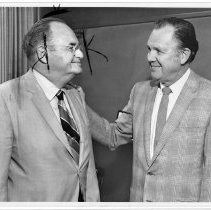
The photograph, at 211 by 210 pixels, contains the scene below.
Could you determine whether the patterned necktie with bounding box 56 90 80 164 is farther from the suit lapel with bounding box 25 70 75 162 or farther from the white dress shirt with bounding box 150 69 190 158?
the white dress shirt with bounding box 150 69 190 158

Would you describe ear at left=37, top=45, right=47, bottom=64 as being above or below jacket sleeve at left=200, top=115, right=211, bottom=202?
above

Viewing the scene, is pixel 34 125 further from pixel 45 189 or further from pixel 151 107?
pixel 151 107

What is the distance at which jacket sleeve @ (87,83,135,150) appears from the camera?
159cm

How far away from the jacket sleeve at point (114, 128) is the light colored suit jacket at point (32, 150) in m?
0.32

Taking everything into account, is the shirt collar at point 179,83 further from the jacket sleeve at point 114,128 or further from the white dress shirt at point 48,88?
the white dress shirt at point 48,88

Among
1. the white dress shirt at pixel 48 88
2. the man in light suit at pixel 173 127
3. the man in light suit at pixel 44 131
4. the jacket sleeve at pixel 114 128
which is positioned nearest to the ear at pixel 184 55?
the man in light suit at pixel 173 127

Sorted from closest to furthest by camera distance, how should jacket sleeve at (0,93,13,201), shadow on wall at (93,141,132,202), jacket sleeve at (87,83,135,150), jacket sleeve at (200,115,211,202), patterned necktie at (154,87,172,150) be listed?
jacket sleeve at (0,93,13,201)
jacket sleeve at (200,115,211,202)
patterned necktie at (154,87,172,150)
jacket sleeve at (87,83,135,150)
shadow on wall at (93,141,132,202)

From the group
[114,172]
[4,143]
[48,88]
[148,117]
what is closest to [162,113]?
[148,117]

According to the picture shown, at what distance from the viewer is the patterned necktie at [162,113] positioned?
4.60ft

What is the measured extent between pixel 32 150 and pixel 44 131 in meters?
0.08

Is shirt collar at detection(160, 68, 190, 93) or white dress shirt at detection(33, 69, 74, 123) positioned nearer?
white dress shirt at detection(33, 69, 74, 123)

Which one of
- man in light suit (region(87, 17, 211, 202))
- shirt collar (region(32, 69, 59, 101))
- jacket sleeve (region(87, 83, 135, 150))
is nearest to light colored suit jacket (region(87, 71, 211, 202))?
man in light suit (region(87, 17, 211, 202))

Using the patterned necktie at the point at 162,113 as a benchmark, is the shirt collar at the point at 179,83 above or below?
above

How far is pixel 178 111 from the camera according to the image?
4.50 feet
